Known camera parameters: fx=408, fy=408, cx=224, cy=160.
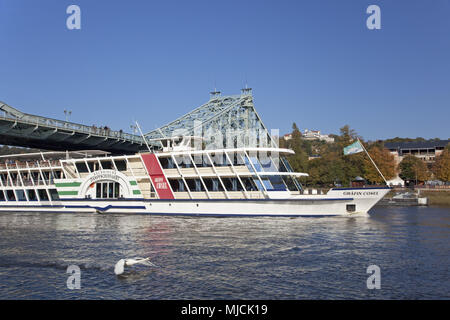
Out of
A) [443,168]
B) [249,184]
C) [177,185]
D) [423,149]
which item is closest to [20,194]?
[177,185]

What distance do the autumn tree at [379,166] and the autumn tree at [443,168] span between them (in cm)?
904

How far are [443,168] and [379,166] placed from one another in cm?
1312

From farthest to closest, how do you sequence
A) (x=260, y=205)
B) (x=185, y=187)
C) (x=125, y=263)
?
(x=185, y=187), (x=260, y=205), (x=125, y=263)

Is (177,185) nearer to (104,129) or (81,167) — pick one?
(81,167)

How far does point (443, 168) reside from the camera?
7294cm

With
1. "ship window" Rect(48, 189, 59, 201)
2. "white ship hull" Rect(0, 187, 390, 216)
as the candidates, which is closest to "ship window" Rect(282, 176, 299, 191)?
"white ship hull" Rect(0, 187, 390, 216)

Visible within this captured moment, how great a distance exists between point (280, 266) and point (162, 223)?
49.2ft

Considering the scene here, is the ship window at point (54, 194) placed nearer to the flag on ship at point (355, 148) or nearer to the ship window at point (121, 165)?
the ship window at point (121, 165)

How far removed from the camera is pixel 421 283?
13750 millimetres

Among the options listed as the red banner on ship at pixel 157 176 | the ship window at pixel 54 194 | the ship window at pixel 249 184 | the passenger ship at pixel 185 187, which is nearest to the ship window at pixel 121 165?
the passenger ship at pixel 185 187

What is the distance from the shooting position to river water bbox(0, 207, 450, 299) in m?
13.1

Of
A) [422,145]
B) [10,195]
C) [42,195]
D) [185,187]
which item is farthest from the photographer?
[422,145]

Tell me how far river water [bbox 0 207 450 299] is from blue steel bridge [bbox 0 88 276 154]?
16.9 m

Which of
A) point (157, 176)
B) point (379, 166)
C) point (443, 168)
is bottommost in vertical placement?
point (157, 176)
